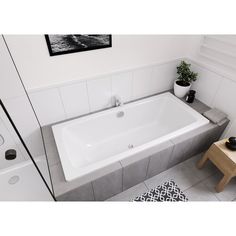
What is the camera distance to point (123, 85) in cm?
192

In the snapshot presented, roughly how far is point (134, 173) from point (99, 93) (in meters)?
0.91

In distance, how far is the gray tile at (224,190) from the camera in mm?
1644

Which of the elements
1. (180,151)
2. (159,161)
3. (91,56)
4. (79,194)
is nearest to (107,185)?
(79,194)

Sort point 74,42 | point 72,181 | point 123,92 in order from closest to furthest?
point 72,181
point 74,42
point 123,92

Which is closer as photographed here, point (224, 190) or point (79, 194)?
point (79, 194)

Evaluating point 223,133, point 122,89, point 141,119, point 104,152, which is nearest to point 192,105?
point 223,133

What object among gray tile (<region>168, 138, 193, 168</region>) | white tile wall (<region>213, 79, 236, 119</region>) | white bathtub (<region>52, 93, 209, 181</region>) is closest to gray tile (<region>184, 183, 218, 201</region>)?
gray tile (<region>168, 138, 193, 168</region>)

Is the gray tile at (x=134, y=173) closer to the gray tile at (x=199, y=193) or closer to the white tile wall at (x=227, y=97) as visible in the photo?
the gray tile at (x=199, y=193)

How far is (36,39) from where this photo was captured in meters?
1.28

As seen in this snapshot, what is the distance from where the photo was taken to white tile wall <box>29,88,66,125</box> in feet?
5.09

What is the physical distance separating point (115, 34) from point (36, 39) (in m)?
0.68

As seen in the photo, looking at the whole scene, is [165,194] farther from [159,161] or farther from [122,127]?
[122,127]

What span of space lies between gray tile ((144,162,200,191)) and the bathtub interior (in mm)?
405

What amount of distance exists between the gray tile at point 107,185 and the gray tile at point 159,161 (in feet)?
1.10
